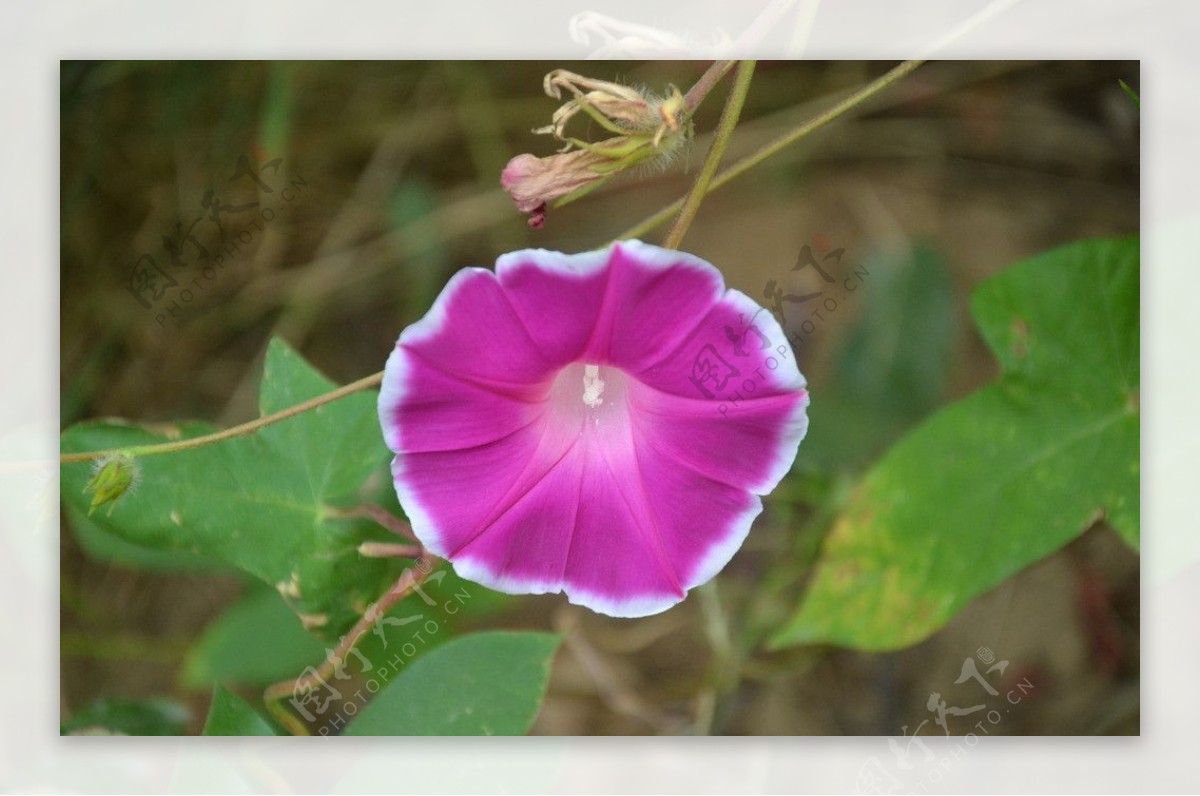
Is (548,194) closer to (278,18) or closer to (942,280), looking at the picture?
(278,18)

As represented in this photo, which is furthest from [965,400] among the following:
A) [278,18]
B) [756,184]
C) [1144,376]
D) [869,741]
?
[278,18]

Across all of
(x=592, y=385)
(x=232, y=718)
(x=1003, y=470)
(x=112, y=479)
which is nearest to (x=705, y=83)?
(x=592, y=385)

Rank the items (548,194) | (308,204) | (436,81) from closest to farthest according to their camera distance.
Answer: (548,194)
(436,81)
(308,204)

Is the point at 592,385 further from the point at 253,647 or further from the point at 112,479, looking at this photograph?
the point at 253,647

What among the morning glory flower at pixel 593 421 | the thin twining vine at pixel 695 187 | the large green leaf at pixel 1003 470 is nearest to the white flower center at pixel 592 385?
the morning glory flower at pixel 593 421

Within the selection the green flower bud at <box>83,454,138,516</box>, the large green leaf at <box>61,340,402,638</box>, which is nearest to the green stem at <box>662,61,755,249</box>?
the large green leaf at <box>61,340,402,638</box>

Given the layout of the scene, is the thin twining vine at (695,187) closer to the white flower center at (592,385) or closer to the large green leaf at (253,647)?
the white flower center at (592,385)

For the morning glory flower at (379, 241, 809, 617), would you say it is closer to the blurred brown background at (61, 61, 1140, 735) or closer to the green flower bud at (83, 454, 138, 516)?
the green flower bud at (83, 454, 138, 516)
